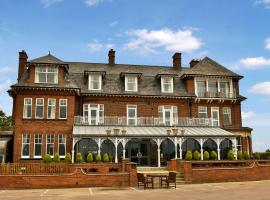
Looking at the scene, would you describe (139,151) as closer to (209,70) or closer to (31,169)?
(31,169)

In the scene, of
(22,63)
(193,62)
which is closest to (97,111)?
(22,63)

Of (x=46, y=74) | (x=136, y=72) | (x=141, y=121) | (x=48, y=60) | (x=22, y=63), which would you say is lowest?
(x=141, y=121)

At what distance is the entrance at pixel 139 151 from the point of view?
2747cm

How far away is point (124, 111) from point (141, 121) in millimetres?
1854

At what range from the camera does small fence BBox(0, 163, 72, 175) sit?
63.4 feet

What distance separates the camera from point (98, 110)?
2934 cm

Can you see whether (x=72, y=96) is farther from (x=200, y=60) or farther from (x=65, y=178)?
(x=200, y=60)

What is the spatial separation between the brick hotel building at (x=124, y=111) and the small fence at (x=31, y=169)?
4701 mm

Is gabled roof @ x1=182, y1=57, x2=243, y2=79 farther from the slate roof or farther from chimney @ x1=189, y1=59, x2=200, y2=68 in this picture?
chimney @ x1=189, y1=59, x2=200, y2=68

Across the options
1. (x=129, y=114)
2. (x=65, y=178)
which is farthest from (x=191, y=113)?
(x=65, y=178)

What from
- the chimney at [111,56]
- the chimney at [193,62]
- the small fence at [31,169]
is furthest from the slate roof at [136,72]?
the small fence at [31,169]

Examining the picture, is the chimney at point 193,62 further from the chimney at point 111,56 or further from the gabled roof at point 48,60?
the gabled roof at point 48,60

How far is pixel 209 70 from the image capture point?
3269 cm

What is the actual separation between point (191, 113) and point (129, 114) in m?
5.95
